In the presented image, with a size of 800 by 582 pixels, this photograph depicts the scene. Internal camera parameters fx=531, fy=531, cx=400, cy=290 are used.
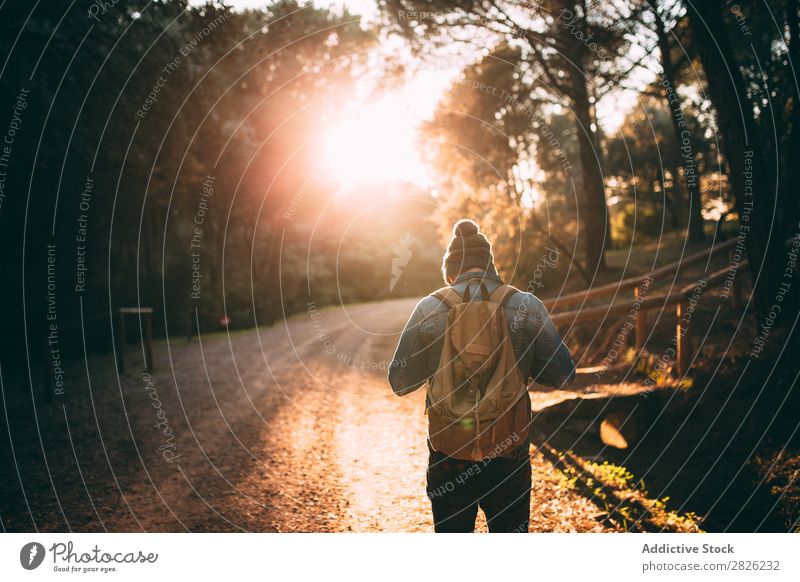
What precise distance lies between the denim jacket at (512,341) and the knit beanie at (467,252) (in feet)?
0.30

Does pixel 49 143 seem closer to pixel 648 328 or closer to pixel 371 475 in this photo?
pixel 371 475

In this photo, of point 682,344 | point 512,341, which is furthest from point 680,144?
point 512,341

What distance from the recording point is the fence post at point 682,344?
710 cm

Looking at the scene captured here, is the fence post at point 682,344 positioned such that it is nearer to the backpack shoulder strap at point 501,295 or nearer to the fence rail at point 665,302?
the fence rail at point 665,302

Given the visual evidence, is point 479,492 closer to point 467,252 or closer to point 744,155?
point 467,252

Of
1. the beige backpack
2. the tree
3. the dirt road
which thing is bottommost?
the dirt road

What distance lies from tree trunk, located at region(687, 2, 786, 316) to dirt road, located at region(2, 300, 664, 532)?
3.52 meters

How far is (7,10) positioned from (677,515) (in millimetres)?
10709

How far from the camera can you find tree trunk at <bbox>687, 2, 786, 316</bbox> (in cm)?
641

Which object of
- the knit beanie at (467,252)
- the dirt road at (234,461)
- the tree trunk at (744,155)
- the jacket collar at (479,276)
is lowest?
the dirt road at (234,461)

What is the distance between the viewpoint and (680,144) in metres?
20.8

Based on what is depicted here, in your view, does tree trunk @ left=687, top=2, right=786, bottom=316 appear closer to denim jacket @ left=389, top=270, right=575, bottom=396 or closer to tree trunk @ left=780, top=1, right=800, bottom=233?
tree trunk @ left=780, top=1, right=800, bottom=233

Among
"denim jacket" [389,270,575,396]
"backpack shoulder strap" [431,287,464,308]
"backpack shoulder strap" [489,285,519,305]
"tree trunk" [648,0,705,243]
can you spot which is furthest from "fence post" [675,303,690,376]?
"backpack shoulder strap" [431,287,464,308]

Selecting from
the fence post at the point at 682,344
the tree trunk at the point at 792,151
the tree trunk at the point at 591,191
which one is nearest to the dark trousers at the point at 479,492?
the fence post at the point at 682,344
